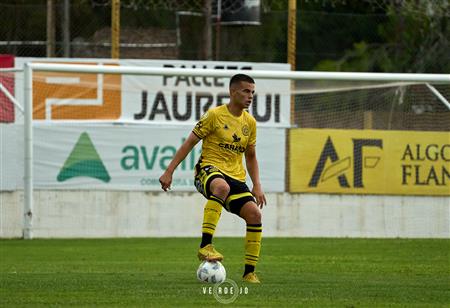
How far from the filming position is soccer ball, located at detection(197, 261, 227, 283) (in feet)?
31.4

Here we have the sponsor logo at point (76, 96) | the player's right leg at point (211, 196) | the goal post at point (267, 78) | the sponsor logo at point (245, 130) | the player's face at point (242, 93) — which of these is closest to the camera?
the player's right leg at point (211, 196)

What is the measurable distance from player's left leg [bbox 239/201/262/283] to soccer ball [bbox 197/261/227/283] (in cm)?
65

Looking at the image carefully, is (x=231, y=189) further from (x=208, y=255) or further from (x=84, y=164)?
(x=84, y=164)

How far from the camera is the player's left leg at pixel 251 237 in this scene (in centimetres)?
1024

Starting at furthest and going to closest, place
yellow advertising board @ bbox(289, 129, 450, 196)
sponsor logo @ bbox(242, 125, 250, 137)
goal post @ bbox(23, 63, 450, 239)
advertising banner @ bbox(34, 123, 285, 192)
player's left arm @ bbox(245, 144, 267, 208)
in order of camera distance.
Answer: yellow advertising board @ bbox(289, 129, 450, 196), advertising banner @ bbox(34, 123, 285, 192), goal post @ bbox(23, 63, 450, 239), player's left arm @ bbox(245, 144, 267, 208), sponsor logo @ bbox(242, 125, 250, 137)

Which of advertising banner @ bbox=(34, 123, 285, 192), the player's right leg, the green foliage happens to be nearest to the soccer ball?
the player's right leg

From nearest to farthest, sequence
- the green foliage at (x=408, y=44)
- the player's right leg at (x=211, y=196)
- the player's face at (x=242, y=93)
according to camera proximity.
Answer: the player's right leg at (x=211, y=196) < the player's face at (x=242, y=93) < the green foliage at (x=408, y=44)

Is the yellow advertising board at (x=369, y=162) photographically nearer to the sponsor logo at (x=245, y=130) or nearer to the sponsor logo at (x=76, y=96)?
the sponsor logo at (x=76, y=96)

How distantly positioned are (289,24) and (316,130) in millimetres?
1951

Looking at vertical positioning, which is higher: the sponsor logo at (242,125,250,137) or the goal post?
the goal post

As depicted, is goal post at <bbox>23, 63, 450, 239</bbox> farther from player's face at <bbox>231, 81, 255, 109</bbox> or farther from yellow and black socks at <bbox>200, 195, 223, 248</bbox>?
yellow and black socks at <bbox>200, 195, 223, 248</bbox>

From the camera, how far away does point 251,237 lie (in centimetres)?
1031

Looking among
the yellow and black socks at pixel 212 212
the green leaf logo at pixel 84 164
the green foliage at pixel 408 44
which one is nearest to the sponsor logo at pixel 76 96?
the green leaf logo at pixel 84 164

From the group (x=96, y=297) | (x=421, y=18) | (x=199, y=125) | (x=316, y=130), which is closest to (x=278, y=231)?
(x=316, y=130)
